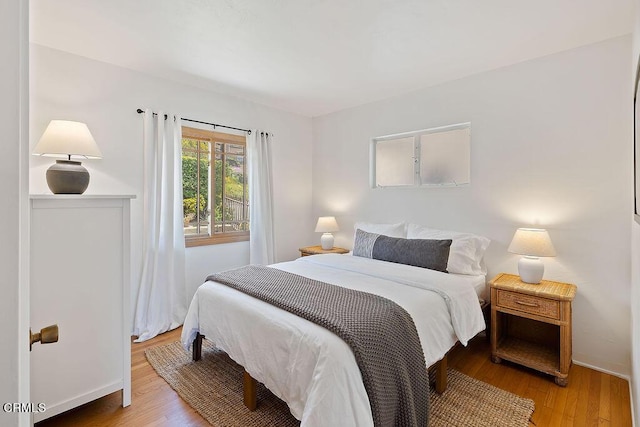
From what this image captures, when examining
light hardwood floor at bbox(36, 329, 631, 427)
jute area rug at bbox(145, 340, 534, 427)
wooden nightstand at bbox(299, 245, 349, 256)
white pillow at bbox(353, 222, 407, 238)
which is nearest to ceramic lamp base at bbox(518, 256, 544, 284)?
light hardwood floor at bbox(36, 329, 631, 427)

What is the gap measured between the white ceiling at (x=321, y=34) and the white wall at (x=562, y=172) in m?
0.22

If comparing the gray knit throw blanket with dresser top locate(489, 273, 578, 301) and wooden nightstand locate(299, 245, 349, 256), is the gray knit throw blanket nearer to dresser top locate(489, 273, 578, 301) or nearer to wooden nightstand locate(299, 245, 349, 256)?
dresser top locate(489, 273, 578, 301)

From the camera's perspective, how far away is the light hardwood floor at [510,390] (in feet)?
5.81

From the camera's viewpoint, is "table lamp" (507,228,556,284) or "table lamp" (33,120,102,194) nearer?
"table lamp" (33,120,102,194)

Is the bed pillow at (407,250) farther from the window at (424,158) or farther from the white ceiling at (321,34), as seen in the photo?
the white ceiling at (321,34)

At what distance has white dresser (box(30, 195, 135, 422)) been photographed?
5.18ft

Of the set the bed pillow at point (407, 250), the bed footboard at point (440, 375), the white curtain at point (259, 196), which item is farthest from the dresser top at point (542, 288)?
the white curtain at point (259, 196)

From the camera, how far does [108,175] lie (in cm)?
277

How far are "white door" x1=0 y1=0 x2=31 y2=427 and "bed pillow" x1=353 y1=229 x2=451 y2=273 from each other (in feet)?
8.38

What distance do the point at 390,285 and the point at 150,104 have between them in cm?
282

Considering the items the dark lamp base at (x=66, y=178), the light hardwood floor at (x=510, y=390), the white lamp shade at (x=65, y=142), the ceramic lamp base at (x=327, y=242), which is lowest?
the light hardwood floor at (x=510, y=390)

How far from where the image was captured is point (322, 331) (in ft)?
4.90

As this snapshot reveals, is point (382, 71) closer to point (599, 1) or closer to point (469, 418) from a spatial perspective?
point (599, 1)

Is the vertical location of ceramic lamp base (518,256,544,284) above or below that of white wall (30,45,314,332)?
below
